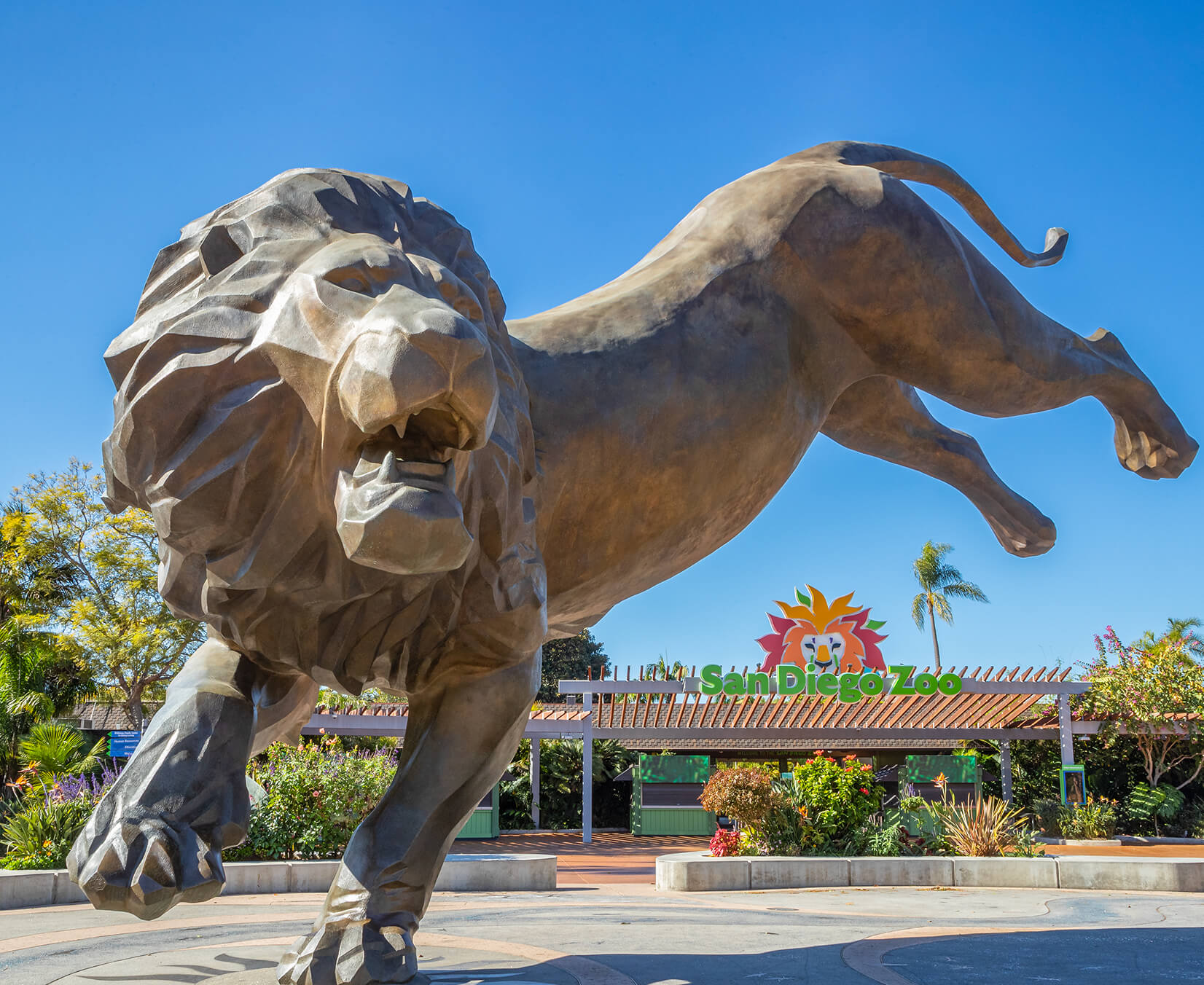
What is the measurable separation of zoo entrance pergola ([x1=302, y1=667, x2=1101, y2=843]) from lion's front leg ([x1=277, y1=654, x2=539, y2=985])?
17.3 metres

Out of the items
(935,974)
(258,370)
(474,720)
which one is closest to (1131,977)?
(935,974)

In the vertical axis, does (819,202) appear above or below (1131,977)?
above

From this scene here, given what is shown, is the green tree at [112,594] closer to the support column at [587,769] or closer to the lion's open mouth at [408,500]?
the support column at [587,769]

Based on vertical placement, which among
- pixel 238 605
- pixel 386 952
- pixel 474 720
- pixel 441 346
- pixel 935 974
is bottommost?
pixel 935 974

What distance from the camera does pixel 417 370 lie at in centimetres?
177

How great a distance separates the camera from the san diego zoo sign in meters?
20.8

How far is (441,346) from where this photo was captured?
1776 mm

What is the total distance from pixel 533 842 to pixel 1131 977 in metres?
19.3

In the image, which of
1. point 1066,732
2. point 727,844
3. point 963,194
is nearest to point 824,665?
point 1066,732

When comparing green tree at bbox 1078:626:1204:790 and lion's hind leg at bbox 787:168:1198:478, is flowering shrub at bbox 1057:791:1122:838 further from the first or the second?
lion's hind leg at bbox 787:168:1198:478

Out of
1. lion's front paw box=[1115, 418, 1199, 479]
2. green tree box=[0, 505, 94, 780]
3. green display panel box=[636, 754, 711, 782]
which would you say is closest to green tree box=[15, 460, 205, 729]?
green tree box=[0, 505, 94, 780]

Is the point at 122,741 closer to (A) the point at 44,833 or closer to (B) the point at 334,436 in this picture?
(A) the point at 44,833

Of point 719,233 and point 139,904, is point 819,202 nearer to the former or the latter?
point 719,233

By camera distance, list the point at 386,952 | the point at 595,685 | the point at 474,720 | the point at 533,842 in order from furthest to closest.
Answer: the point at 533,842 < the point at 595,685 < the point at 474,720 < the point at 386,952
